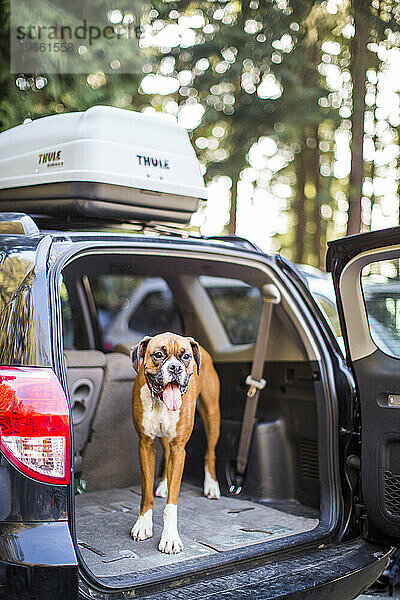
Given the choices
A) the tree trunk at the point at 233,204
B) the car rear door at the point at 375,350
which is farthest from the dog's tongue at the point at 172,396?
the tree trunk at the point at 233,204

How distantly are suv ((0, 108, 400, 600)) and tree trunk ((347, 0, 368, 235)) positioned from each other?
9.94 feet

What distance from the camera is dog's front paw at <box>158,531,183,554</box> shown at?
2.87m

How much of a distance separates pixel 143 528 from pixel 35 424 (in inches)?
48.3

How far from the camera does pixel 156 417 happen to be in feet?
10.2

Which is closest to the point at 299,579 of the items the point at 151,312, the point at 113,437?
the point at 113,437

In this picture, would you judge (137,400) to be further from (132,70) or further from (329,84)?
(329,84)

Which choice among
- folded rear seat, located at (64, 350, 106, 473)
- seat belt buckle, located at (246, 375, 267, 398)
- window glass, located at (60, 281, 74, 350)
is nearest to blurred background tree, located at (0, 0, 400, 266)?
window glass, located at (60, 281, 74, 350)

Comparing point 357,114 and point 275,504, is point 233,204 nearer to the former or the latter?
point 357,114

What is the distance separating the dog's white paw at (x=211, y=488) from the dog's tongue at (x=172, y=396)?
4.02ft

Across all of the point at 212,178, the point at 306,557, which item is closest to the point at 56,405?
the point at 306,557

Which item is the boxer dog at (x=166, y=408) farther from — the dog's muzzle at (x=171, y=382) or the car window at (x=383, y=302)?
the car window at (x=383, y=302)

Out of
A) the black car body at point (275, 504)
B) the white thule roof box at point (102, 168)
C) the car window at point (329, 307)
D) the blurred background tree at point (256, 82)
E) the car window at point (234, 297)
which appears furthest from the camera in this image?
the car window at point (234, 297)

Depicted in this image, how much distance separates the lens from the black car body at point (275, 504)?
208 centimetres

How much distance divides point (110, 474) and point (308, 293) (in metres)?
1.75
